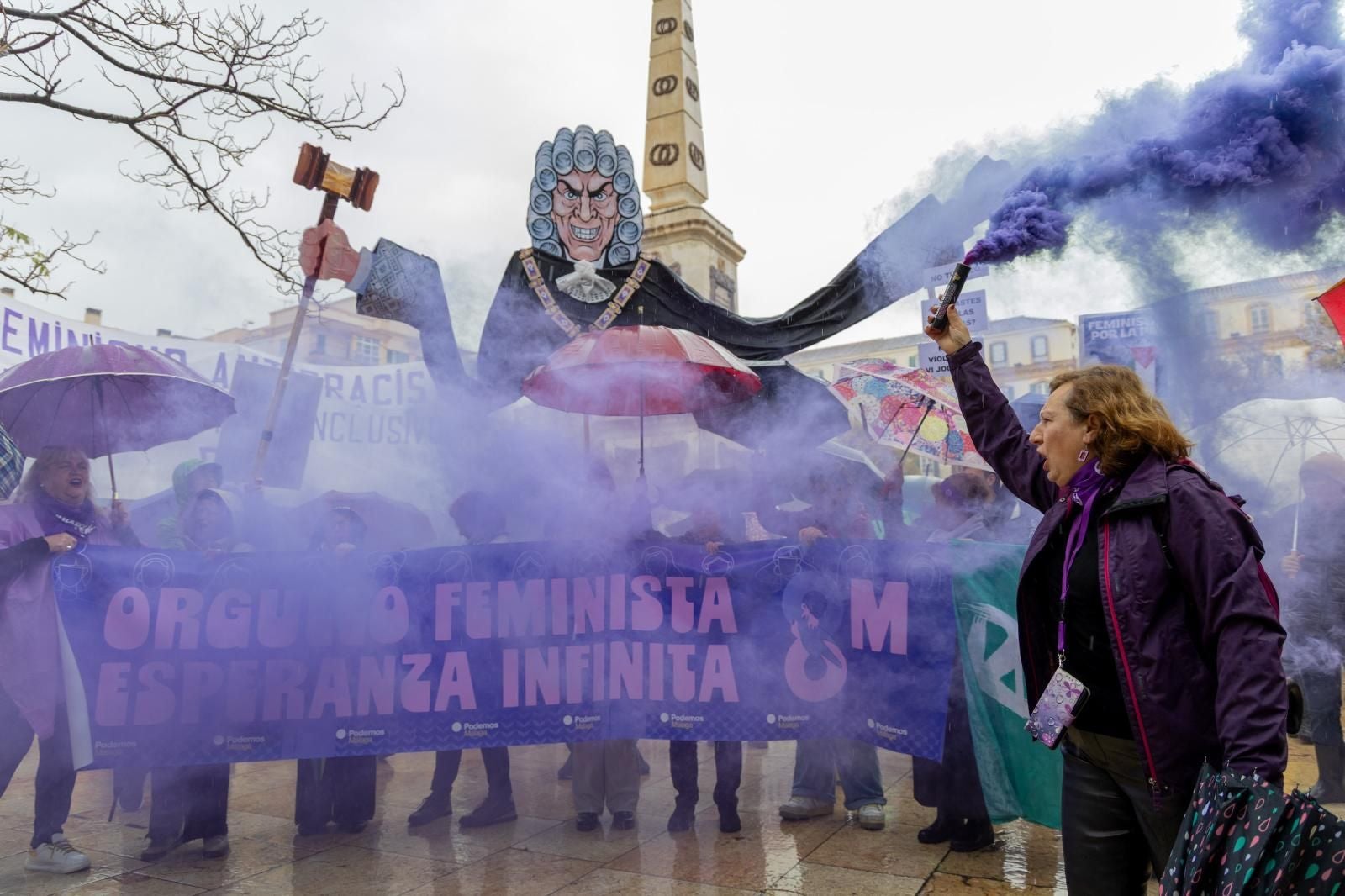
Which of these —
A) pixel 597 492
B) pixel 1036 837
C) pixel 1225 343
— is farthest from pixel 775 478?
pixel 1225 343

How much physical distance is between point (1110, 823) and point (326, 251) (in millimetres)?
4791

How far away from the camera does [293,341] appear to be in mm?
4973

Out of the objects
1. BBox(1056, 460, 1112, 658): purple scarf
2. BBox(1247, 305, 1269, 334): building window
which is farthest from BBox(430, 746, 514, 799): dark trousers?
BBox(1247, 305, 1269, 334): building window

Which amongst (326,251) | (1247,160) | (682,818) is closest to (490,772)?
(682,818)

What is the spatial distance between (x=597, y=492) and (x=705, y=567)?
2.67 ft

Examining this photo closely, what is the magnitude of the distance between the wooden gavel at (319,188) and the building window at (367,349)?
9.72ft

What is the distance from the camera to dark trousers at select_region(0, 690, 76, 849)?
12.5 feet

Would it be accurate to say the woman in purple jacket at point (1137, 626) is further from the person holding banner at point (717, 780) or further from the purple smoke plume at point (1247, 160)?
the person holding banner at point (717, 780)

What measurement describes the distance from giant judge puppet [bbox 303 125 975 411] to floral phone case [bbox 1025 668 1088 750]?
3.58 m

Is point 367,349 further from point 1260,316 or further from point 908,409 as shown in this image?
point 1260,316

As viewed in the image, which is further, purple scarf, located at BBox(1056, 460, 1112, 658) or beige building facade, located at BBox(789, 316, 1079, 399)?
beige building facade, located at BBox(789, 316, 1079, 399)

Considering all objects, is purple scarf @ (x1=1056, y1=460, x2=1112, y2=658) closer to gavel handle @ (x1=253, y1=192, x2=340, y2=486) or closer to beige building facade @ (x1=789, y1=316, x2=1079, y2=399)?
beige building facade @ (x1=789, y1=316, x2=1079, y2=399)

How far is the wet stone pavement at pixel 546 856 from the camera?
349 centimetres

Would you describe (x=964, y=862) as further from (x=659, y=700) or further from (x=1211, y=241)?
(x=1211, y=241)
